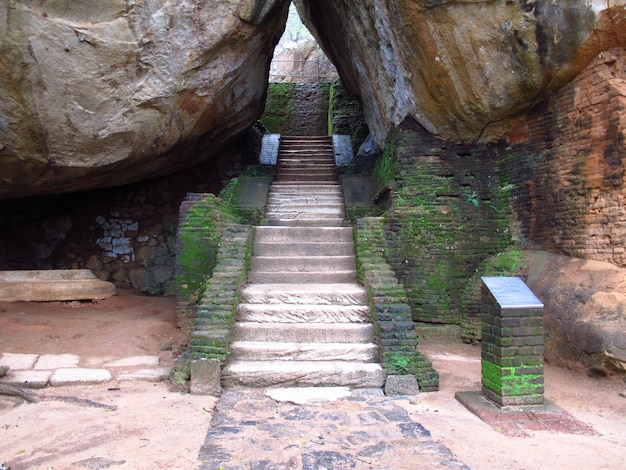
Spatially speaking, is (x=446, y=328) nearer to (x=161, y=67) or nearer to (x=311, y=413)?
(x=311, y=413)

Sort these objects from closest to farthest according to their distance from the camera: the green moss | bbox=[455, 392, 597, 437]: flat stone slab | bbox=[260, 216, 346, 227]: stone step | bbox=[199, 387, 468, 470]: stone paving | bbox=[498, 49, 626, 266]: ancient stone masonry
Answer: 1. bbox=[199, 387, 468, 470]: stone paving
2. bbox=[455, 392, 597, 437]: flat stone slab
3. bbox=[498, 49, 626, 266]: ancient stone masonry
4. bbox=[260, 216, 346, 227]: stone step
5. the green moss

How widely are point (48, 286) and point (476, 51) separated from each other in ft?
25.1

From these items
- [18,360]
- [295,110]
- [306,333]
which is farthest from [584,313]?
[295,110]

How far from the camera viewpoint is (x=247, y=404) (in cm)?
390

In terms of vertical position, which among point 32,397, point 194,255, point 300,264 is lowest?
point 32,397

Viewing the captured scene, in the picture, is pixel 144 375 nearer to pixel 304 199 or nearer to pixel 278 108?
pixel 304 199

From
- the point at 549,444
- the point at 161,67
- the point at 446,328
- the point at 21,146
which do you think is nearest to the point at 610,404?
the point at 549,444

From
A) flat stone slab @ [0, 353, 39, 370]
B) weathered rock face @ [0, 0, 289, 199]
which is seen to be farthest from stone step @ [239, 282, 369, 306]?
weathered rock face @ [0, 0, 289, 199]

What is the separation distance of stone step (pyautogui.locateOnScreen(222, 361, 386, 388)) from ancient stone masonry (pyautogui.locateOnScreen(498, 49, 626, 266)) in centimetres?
306

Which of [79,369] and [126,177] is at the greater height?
[126,177]

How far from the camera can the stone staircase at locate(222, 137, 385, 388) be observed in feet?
14.3

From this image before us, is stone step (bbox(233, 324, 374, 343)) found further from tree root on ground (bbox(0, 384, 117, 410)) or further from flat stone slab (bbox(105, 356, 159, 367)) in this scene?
tree root on ground (bbox(0, 384, 117, 410))

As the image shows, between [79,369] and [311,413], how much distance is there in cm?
277

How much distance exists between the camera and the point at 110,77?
20.8 ft
